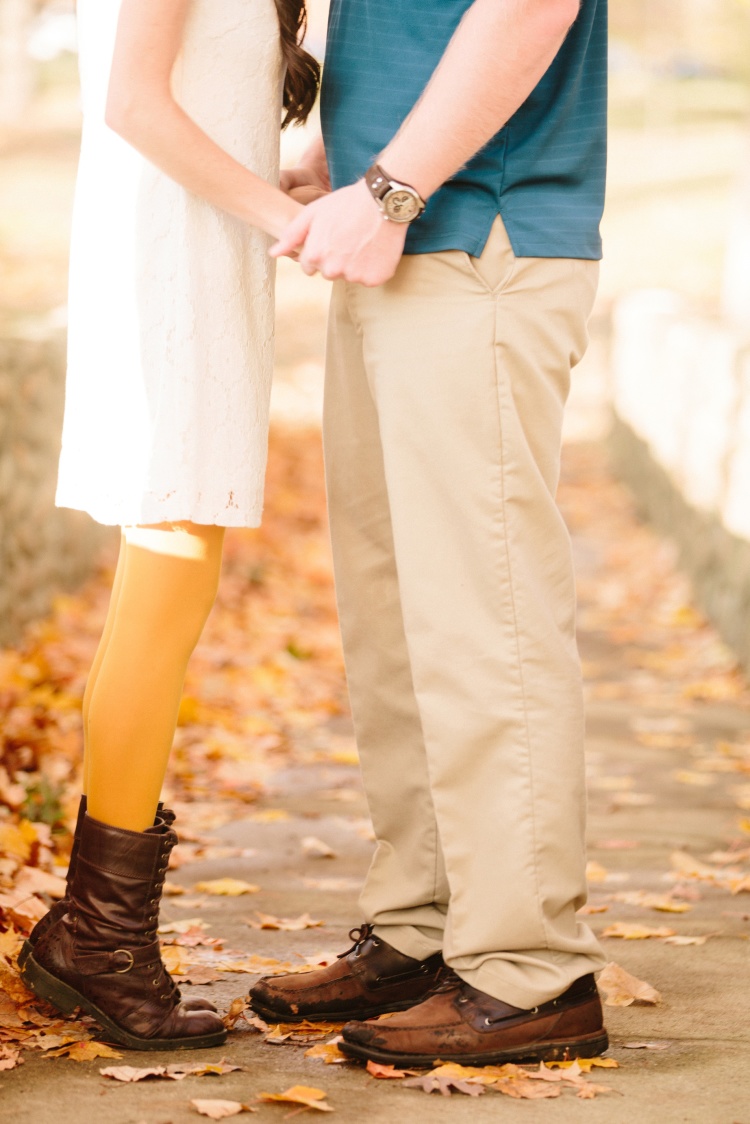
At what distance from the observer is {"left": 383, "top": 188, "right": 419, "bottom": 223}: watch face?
6.30 feet

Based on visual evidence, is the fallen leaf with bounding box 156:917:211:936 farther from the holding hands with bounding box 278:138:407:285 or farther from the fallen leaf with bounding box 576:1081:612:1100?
the holding hands with bounding box 278:138:407:285

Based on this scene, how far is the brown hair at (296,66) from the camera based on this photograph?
82.7 inches

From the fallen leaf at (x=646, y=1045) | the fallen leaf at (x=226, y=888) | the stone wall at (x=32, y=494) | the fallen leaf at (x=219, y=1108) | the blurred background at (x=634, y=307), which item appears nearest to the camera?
the fallen leaf at (x=219, y=1108)

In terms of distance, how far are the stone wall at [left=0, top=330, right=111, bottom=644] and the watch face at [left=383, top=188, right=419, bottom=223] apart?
11.4ft

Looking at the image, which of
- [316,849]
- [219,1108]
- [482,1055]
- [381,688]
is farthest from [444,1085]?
[316,849]

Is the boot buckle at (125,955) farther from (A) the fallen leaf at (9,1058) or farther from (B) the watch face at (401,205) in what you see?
(B) the watch face at (401,205)

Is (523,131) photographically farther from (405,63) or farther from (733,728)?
(733,728)

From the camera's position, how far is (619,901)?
3.06 m

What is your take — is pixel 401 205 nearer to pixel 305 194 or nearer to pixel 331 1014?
pixel 305 194

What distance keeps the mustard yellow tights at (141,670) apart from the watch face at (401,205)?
57cm

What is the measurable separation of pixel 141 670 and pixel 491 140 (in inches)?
38.1

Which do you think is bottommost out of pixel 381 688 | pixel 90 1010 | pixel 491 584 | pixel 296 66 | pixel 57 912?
pixel 90 1010

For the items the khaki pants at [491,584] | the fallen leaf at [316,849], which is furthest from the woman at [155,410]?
the fallen leaf at [316,849]

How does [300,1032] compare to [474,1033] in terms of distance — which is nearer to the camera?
[474,1033]
